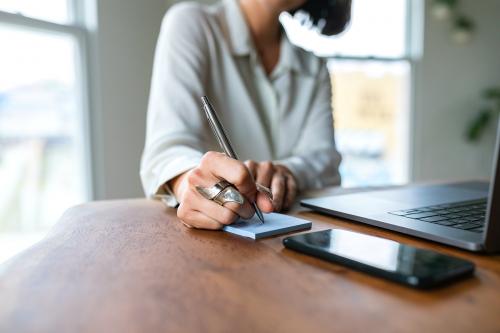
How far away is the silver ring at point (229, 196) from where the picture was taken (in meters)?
0.51

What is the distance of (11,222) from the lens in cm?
188

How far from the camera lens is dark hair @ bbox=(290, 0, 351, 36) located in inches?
51.0

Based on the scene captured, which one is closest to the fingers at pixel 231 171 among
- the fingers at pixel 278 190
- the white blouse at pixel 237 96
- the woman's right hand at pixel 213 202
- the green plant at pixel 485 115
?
the woman's right hand at pixel 213 202

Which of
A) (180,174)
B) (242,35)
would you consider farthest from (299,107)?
(180,174)

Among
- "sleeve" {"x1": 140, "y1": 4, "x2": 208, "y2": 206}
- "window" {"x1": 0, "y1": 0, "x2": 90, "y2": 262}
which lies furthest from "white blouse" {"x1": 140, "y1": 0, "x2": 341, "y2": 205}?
"window" {"x1": 0, "y1": 0, "x2": 90, "y2": 262}

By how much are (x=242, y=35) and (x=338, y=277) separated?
82 centimetres

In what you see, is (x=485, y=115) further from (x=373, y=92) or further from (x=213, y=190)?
(x=213, y=190)

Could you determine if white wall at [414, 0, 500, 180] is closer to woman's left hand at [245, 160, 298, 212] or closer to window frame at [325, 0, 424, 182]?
window frame at [325, 0, 424, 182]

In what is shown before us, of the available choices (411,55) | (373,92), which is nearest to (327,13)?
(373,92)

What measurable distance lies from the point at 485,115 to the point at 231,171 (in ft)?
10.7

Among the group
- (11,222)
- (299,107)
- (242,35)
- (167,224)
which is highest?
(242,35)

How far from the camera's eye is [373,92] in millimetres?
3193

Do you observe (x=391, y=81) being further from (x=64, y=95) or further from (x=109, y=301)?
(x=109, y=301)

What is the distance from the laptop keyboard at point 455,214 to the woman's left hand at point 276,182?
0.16 meters
